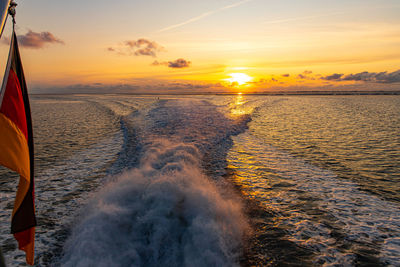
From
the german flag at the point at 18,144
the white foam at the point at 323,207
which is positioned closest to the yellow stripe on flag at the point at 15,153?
the german flag at the point at 18,144

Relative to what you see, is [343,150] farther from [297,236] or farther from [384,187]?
[297,236]

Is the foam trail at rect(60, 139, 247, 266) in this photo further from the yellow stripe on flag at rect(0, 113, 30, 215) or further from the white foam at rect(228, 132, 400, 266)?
the yellow stripe on flag at rect(0, 113, 30, 215)

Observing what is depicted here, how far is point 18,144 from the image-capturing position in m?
3.26

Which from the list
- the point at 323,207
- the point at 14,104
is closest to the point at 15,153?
the point at 14,104

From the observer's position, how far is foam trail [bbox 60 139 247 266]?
554 centimetres

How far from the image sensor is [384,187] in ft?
31.2

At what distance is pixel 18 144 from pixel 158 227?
4242mm

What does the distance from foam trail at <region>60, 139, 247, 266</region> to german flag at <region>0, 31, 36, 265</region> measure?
2482 mm

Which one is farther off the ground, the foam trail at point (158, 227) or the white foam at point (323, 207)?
the foam trail at point (158, 227)

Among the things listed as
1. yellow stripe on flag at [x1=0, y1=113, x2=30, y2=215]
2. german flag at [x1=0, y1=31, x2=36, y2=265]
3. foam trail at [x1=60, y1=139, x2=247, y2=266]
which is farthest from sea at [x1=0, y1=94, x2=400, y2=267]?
yellow stripe on flag at [x1=0, y1=113, x2=30, y2=215]

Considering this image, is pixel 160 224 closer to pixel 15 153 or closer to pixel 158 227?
pixel 158 227

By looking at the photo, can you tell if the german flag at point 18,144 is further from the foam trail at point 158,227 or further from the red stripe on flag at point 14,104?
the foam trail at point 158,227

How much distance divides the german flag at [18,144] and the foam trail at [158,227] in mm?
2482

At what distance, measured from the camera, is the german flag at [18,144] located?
313cm
